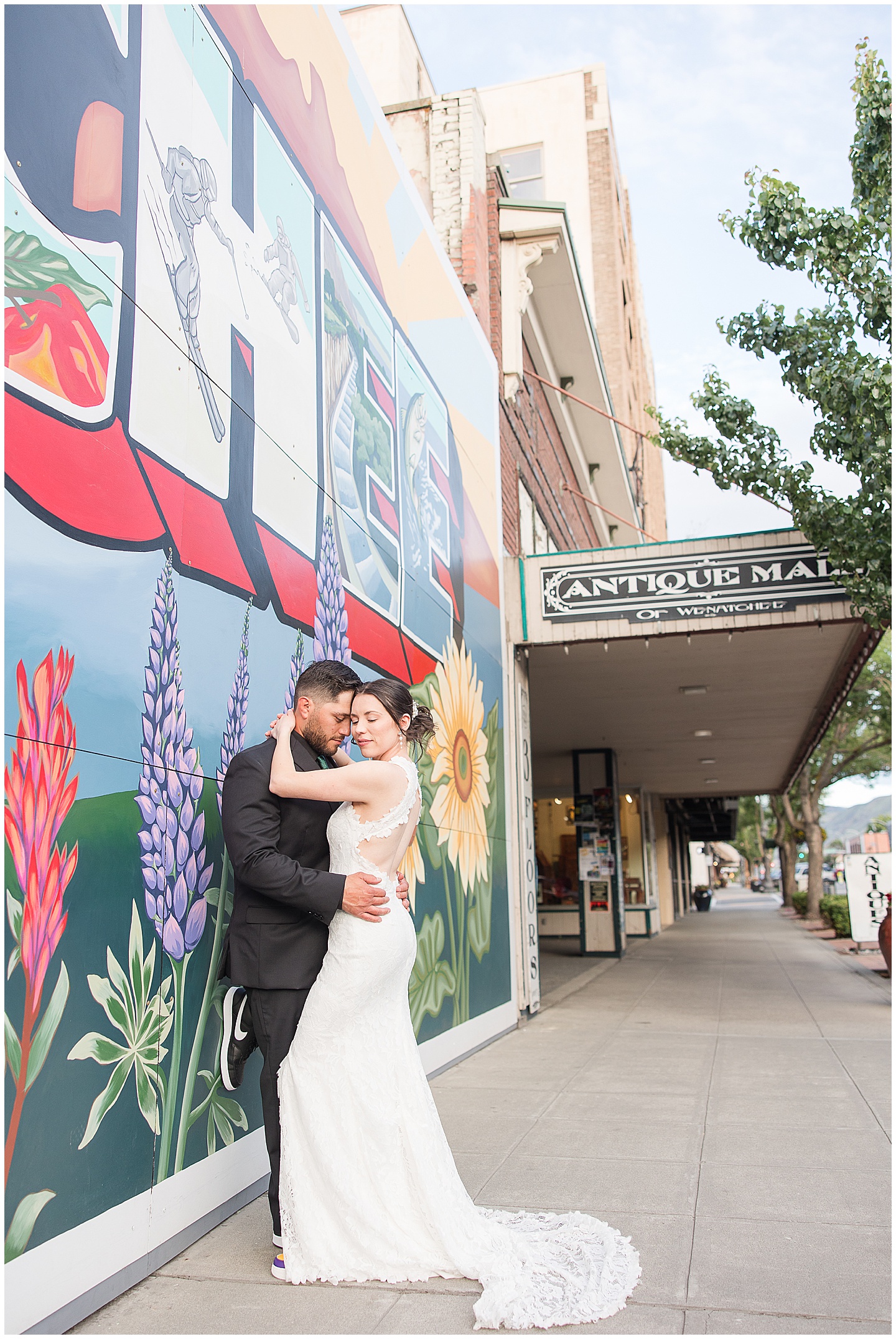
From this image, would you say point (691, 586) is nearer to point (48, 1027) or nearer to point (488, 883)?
point (488, 883)

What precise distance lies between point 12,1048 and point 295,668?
2.46 meters

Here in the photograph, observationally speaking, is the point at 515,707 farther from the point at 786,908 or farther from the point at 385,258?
the point at 786,908

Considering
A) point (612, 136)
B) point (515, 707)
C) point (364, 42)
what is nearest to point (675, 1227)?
point (515, 707)

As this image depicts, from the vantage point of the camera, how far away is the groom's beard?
383 centimetres

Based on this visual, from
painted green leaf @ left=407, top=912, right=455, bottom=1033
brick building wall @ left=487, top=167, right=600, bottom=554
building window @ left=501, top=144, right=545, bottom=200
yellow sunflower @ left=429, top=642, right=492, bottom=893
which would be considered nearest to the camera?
painted green leaf @ left=407, top=912, right=455, bottom=1033

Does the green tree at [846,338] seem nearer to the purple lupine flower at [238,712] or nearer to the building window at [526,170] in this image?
the purple lupine flower at [238,712]

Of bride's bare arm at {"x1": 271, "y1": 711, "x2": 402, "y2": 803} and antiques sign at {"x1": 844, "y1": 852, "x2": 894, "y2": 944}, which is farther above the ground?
bride's bare arm at {"x1": 271, "y1": 711, "x2": 402, "y2": 803}

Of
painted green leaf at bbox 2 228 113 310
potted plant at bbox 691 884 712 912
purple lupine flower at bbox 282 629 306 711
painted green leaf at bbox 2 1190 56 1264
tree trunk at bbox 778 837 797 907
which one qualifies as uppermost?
painted green leaf at bbox 2 228 113 310

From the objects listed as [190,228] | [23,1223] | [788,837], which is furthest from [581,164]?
[23,1223]

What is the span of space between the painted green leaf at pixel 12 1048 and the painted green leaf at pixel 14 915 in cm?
22

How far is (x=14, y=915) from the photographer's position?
279 cm

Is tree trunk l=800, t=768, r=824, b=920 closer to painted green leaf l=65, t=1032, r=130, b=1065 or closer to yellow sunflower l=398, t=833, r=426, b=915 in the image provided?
yellow sunflower l=398, t=833, r=426, b=915

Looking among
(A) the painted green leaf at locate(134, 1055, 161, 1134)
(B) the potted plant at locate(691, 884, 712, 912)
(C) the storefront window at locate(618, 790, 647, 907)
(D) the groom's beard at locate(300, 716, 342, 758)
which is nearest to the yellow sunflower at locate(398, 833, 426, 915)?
(D) the groom's beard at locate(300, 716, 342, 758)

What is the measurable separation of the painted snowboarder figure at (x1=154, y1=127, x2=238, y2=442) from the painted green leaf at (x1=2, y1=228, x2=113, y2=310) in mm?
733
